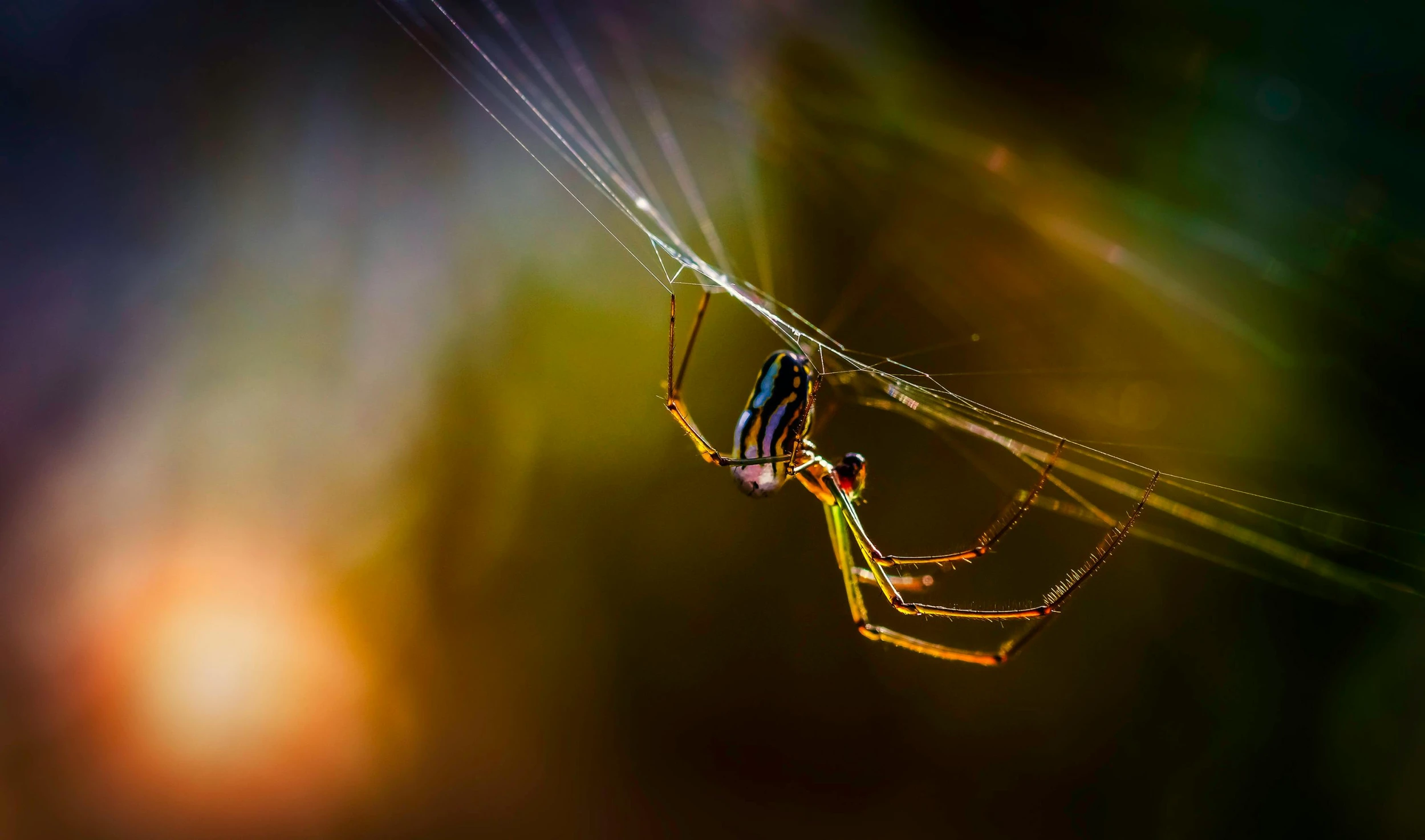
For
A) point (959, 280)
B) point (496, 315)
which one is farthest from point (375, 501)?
point (959, 280)

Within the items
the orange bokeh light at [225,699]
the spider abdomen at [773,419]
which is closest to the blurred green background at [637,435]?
the orange bokeh light at [225,699]

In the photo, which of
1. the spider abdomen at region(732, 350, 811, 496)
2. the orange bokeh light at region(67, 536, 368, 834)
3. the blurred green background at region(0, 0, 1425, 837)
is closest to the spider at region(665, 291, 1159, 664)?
the spider abdomen at region(732, 350, 811, 496)

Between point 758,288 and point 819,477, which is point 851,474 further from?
point 758,288

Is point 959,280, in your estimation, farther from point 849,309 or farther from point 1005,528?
point 1005,528

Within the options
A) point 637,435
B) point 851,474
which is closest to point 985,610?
point 851,474

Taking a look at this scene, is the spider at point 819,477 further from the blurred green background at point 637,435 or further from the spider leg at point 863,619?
the blurred green background at point 637,435

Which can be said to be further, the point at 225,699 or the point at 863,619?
the point at 225,699

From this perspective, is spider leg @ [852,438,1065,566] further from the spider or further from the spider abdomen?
the spider abdomen
